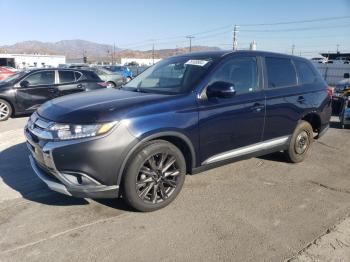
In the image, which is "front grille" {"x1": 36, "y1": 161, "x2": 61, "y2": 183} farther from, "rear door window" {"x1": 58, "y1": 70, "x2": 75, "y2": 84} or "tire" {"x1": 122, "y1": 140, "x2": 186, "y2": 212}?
"rear door window" {"x1": 58, "y1": 70, "x2": 75, "y2": 84}

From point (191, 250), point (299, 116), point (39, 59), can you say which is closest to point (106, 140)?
point (191, 250)

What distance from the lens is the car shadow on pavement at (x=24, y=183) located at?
4.24 metres

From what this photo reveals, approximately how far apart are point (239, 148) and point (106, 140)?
197 centimetres

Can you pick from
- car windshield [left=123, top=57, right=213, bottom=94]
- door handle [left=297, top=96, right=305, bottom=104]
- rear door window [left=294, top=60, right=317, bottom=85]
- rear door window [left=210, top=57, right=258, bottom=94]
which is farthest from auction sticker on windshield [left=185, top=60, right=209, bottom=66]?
rear door window [left=294, top=60, right=317, bottom=85]

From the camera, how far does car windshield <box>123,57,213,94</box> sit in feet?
14.3

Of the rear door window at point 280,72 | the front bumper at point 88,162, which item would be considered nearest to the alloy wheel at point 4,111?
the front bumper at point 88,162

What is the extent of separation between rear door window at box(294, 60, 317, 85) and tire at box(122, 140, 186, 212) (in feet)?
9.04

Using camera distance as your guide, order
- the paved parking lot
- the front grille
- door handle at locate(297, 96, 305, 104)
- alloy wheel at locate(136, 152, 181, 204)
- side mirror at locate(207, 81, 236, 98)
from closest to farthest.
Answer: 1. the paved parking lot
2. the front grille
3. alloy wheel at locate(136, 152, 181, 204)
4. side mirror at locate(207, 81, 236, 98)
5. door handle at locate(297, 96, 305, 104)

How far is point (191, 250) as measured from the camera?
323 centimetres

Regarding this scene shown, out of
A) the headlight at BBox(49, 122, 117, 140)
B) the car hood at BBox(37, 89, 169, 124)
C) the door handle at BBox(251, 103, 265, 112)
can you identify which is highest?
the car hood at BBox(37, 89, 169, 124)

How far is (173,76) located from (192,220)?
6.26 feet

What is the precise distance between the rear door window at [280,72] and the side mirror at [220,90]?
1.14 metres

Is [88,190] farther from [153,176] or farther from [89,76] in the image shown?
[89,76]

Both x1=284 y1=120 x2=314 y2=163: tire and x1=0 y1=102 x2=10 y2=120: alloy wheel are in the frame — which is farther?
x1=0 y1=102 x2=10 y2=120: alloy wheel
